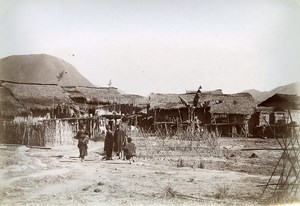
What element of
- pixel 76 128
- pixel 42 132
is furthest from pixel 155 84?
pixel 42 132

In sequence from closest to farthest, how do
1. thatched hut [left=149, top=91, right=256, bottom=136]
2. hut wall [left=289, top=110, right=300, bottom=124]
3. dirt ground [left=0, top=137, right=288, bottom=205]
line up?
dirt ground [left=0, top=137, right=288, bottom=205] < hut wall [left=289, top=110, right=300, bottom=124] < thatched hut [left=149, top=91, right=256, bottom=136]

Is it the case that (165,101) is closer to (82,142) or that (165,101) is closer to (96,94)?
(96,94)

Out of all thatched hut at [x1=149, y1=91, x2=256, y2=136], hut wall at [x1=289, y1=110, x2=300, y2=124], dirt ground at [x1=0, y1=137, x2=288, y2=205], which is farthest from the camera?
thatched hut at [x1=149, y1=91, x2=256, y2=136]

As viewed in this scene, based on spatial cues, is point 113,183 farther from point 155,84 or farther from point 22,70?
point 22,70

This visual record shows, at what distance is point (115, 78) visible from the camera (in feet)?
12.3

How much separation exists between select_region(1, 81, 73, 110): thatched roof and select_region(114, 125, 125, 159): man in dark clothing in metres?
0.49

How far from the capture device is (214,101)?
3750mm

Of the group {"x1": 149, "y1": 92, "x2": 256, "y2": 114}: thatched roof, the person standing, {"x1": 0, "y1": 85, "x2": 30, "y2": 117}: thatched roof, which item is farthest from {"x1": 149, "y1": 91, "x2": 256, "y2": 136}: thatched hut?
{"x1": 0, "y1": 85, "x2": 30, "y2": 117}: thatched roof

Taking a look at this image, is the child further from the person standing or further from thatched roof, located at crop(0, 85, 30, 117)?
thatched roof, located at crop(0, 85, 30, 117)

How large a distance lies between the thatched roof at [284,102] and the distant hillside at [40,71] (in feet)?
5.04

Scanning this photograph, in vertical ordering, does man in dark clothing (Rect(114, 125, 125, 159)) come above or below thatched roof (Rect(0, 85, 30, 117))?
below

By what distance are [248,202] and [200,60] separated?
1232 mm

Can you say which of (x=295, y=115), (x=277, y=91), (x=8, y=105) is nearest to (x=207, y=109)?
(x=277, y=91)

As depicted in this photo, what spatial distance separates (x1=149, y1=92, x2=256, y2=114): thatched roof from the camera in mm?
3760
